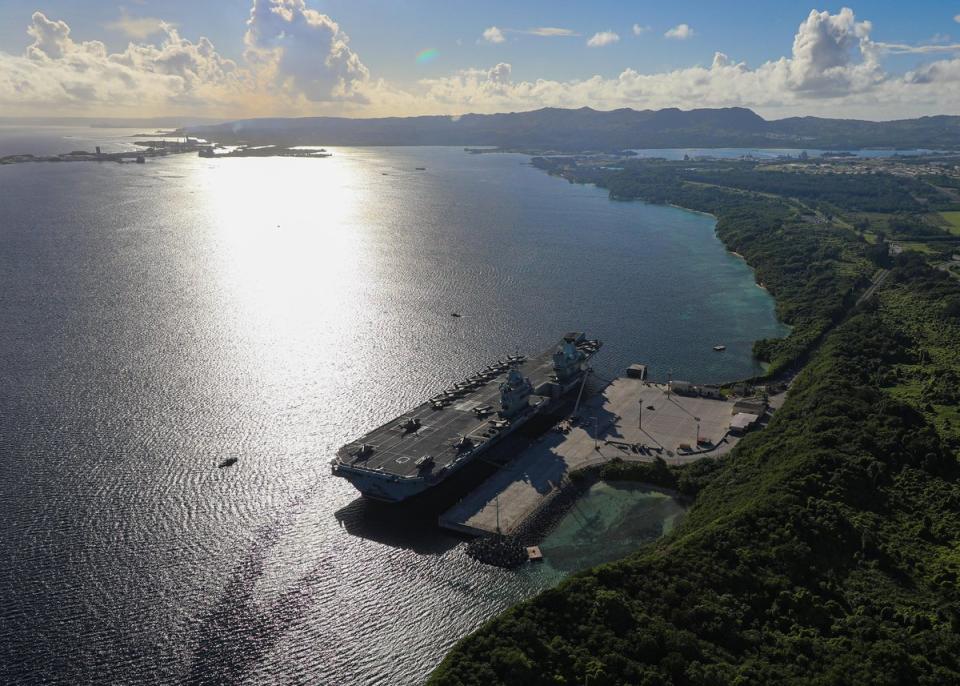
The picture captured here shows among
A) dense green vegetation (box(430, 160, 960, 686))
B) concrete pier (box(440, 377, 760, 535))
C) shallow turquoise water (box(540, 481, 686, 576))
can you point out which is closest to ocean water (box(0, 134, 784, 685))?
shallow turquoise water (box(540, 481, 686, 576))

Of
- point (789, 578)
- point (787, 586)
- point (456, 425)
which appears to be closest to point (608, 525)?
point (789, 578)

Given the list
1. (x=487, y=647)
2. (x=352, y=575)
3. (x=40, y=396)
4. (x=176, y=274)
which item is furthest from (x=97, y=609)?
(x=176, y=274)

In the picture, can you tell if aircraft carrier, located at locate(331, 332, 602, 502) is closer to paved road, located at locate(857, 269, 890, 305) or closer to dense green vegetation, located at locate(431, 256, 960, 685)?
dense green vegetation, located at locate(431, 256, 960, 685)

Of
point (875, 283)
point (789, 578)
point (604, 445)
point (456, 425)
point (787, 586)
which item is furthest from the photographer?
point (875, 283)

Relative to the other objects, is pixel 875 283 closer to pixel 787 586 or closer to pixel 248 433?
pixel 787 586

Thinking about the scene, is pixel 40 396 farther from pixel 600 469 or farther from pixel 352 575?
pixel 600 469

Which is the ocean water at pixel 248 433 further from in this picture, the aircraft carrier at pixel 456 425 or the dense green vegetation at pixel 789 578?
the dense green vegetation at pixel 789 578
